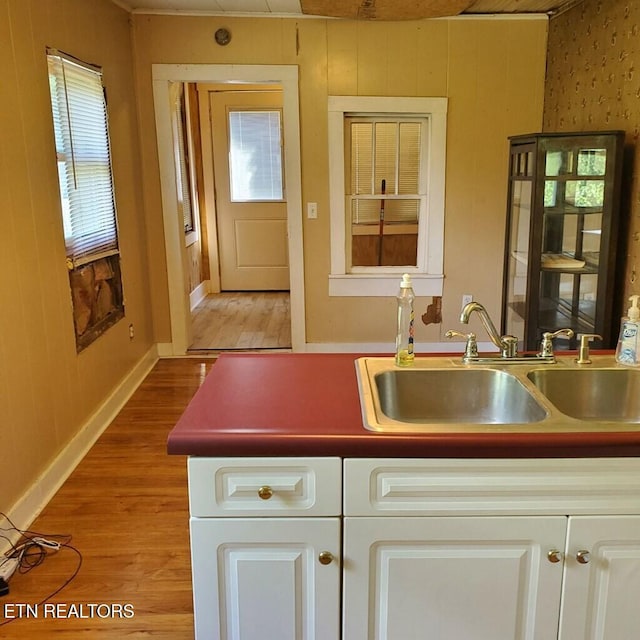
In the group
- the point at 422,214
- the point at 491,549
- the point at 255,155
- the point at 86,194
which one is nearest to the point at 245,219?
the point at 255,155

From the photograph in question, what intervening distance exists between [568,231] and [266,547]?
2.74 metres

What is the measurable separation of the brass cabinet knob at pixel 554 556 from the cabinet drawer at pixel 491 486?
3.9 inches

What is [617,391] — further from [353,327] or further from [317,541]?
[353,327]

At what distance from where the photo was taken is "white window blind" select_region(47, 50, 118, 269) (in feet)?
9.81

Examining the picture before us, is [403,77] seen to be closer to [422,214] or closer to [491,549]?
[422,214]

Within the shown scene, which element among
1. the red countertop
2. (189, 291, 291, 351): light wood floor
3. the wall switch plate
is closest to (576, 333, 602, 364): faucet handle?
the red countertop

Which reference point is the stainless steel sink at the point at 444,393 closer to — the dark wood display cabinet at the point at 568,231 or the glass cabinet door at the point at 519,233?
the dark wood display cabinet at the point at 568,231

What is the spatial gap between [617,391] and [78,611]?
1.89m

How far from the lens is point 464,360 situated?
190 cm

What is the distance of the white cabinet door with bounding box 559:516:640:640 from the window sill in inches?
128

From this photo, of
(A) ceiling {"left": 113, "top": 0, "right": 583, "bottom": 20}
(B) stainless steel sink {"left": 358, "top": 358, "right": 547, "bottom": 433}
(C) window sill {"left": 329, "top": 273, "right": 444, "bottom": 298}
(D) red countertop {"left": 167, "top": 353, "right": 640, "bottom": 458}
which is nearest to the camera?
(D) red countertop {"left": 167, "top": 353, "right": 640, "bottom": 458}

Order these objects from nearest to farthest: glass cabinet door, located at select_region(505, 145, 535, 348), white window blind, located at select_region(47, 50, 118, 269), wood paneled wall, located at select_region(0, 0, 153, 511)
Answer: wood paneled wall, located at select_region(0, 0, 153, 511) → white window blind, located at select_region(47, 50, 118, 269) → glass cabinet door, located at select_region(505, 145, 535, 348)

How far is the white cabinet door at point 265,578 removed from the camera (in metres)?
1.48

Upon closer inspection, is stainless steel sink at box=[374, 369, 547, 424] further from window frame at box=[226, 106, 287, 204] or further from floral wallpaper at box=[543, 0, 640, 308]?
window frame at box=[226, 106, 287, 204]
